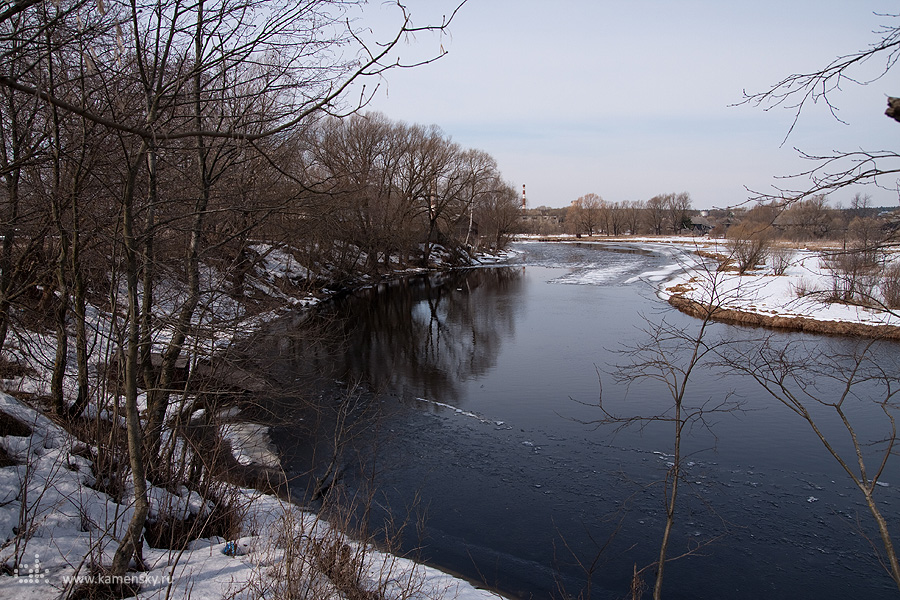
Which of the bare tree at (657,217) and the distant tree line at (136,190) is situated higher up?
the bare tree at (657,217)

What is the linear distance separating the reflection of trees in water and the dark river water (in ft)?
0.39

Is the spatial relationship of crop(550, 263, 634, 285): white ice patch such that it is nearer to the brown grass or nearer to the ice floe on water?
the ice floe on water

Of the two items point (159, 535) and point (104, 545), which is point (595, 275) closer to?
point (159, 535)

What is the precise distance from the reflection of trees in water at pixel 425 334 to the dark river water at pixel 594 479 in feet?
0.39

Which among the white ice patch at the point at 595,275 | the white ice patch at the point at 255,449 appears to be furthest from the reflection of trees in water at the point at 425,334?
the white ice patch at the point at 595,275

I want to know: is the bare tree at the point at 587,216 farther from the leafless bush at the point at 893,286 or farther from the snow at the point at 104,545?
the snow at the point at 104,545

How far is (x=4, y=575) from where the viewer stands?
3443 mm

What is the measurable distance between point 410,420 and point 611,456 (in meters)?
3.72

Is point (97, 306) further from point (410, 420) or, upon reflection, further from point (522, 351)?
point (522, 351)

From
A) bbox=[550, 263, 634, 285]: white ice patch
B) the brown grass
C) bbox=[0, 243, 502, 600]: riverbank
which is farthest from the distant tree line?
bbox=[550, 263, 634, 285]: white ice patch

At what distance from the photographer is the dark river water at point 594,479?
21.6 ft

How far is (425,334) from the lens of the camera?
60.5ft

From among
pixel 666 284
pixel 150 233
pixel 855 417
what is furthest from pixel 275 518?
pixel 666 284

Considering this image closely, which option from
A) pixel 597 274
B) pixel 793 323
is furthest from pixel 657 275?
pixel 793 323
